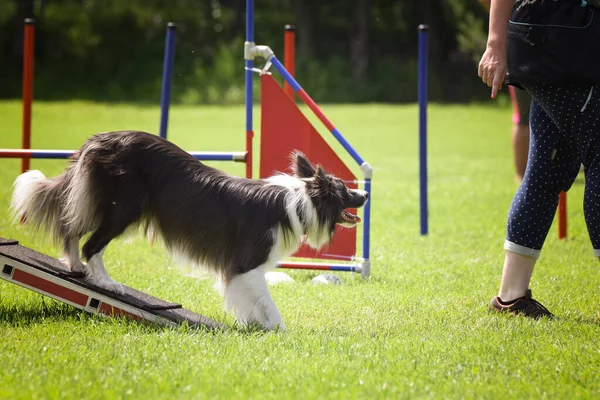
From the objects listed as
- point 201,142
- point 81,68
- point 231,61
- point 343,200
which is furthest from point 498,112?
point 343,200

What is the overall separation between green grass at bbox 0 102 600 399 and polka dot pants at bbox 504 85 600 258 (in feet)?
1.62

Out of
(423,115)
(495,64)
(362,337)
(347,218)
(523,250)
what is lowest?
(362,337)

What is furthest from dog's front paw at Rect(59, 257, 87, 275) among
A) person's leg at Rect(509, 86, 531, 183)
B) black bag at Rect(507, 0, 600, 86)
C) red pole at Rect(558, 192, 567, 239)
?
person's leg at Rect(509, 86, 531, 183)

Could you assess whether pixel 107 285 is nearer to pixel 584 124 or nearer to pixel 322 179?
pixel 322 179

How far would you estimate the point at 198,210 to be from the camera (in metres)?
4.37

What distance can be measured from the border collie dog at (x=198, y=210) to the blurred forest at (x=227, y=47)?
20781mm

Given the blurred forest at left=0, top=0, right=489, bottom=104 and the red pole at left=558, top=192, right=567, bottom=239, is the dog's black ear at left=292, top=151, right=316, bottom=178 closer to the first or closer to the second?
the red pole at left=558, top=192, right=567, bottom=239

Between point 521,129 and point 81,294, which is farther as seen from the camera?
point 521,129

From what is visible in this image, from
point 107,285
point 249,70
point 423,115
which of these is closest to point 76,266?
point 107,285

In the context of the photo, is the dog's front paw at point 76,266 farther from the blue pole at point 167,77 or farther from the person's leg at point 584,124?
the blue pole at point 167,77

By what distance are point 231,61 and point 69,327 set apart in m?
22.7

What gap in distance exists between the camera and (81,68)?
92.9ft

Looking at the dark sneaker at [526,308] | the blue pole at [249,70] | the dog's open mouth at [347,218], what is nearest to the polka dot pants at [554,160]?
the dark sneaker at [526,308]

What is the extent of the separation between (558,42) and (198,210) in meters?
2.02
